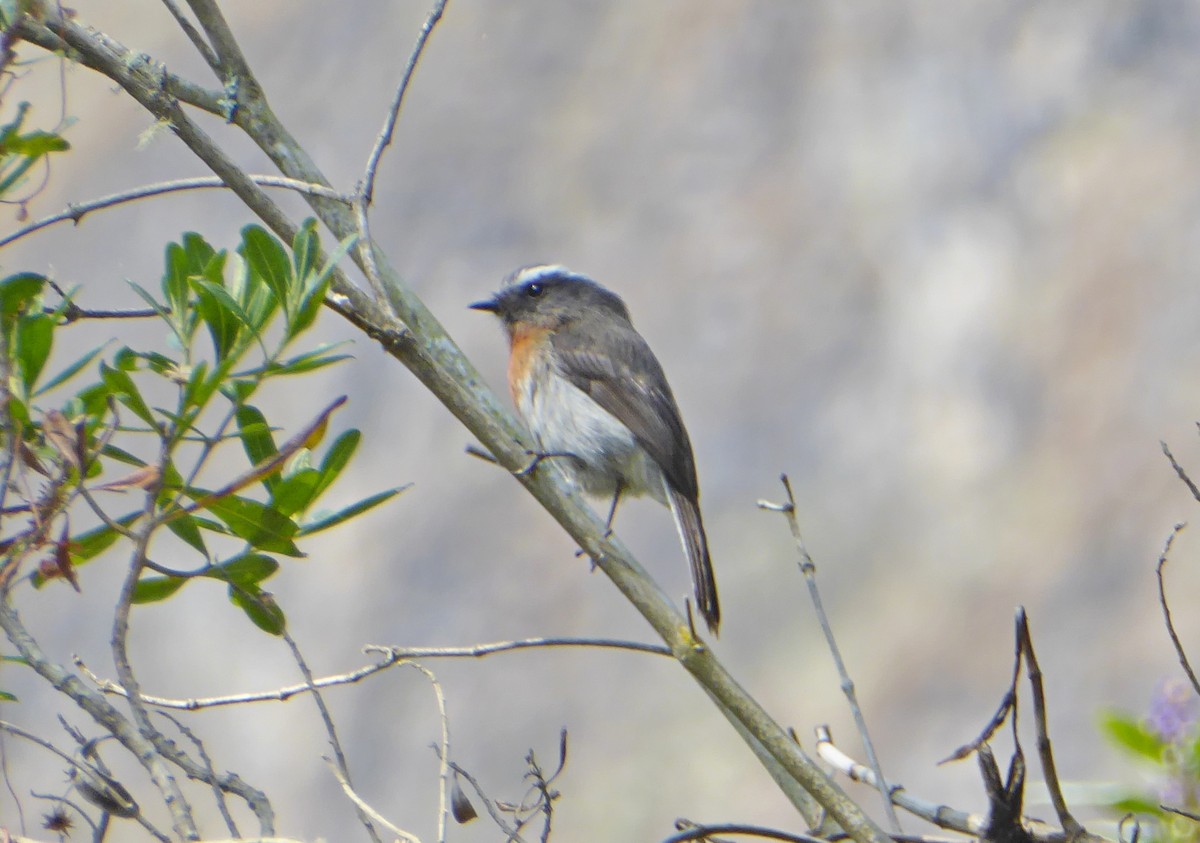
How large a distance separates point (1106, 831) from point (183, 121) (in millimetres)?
1809

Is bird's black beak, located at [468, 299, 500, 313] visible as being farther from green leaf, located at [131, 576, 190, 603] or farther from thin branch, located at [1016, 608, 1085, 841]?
thin branch, located at [1016, 608, 1085, 841]

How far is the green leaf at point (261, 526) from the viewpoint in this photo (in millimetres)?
1621

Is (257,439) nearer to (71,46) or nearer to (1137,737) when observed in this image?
(71,46)

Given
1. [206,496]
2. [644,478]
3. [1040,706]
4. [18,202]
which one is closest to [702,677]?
[1040,706]

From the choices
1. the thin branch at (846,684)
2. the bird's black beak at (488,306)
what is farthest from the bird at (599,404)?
the thin branch at (846,684)

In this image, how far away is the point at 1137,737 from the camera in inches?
68.0

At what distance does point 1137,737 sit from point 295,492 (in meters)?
1.19

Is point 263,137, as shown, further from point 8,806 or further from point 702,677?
point 8,806

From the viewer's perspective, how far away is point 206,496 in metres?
1.48

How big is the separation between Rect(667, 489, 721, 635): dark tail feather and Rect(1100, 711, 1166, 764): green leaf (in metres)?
1.89

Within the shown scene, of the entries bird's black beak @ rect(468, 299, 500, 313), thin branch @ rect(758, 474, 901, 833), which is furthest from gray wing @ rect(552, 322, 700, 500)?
thin branch @ rect(758, 474, 901, 833)

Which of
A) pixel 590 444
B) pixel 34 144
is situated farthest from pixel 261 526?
pixel 590 444

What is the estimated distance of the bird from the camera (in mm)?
4277

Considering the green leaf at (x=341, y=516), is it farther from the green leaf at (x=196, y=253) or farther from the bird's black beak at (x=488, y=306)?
the bird's black beak at (x=488, y=306)
